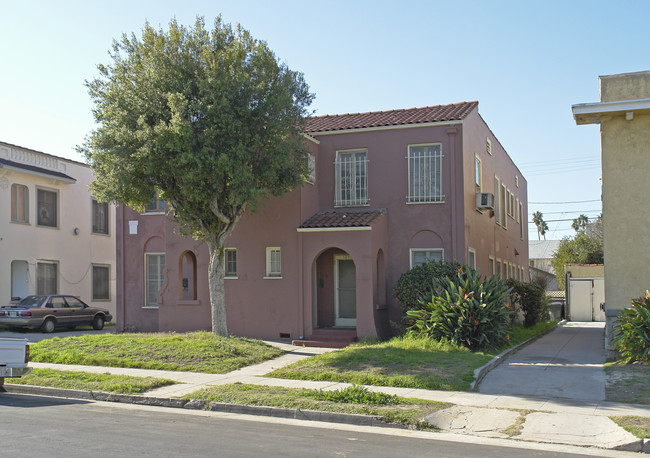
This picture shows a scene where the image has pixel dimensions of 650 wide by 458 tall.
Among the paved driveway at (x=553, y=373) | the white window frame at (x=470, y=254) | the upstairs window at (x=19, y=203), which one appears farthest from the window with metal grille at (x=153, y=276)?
the paved driveway at (x=553, y=373)

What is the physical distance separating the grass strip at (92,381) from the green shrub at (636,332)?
29.4 ft

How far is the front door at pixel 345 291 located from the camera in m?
18.7

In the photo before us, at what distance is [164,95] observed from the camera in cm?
1498

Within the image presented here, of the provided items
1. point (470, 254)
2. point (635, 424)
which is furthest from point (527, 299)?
point (635, 424)

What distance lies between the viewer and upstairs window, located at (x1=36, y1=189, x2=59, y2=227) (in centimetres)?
2598

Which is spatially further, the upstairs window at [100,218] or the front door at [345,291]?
the upstairs window at [100,218]

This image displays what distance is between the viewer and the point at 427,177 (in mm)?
18766

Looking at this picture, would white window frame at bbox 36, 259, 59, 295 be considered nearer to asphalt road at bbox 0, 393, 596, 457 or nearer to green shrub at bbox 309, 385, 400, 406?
asphalt road at bbox 0, 393, 596, 457

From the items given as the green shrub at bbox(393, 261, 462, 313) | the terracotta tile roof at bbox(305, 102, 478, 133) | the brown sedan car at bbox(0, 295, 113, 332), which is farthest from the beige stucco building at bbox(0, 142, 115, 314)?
the green shrub at bbox(393, 261, 462, 313)

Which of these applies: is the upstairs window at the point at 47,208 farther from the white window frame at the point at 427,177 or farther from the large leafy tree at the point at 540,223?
the large leafy tree at the point at 540,223

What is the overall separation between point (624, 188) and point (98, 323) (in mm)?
19084

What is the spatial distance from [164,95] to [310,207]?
19.1 ft

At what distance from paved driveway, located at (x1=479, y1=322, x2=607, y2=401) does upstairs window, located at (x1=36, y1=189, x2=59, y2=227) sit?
63.7 feet

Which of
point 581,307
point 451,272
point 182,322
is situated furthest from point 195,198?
point 581,307
